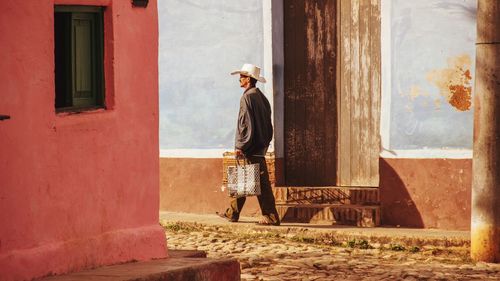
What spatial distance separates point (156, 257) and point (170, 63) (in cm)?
691

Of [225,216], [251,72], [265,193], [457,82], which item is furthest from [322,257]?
[251,72]

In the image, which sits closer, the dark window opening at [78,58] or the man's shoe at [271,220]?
the dark window opening at [78,58]

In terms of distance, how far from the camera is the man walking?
1442 cm

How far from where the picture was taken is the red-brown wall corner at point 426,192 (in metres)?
13.7

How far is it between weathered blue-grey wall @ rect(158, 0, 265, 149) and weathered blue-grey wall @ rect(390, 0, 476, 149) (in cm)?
190

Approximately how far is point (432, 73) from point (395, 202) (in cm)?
147

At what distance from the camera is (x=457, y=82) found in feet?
45.4

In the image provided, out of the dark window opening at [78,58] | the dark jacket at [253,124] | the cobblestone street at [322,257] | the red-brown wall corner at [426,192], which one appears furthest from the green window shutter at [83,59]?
the red-brown wall corner at [426,192]

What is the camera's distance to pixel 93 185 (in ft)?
28.7

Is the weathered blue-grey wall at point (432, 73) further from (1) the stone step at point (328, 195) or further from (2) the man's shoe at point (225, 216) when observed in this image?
(2) the man's shoe at point (225, 216)

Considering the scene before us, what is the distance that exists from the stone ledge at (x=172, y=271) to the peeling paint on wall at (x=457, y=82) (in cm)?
494

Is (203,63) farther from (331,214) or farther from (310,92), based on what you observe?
(331,214)

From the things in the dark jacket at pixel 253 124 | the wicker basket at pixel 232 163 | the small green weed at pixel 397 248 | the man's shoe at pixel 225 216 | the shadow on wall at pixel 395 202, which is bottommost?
the small green weed at pixel 397 248

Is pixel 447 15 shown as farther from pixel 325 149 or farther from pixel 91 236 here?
pixel 91 236
